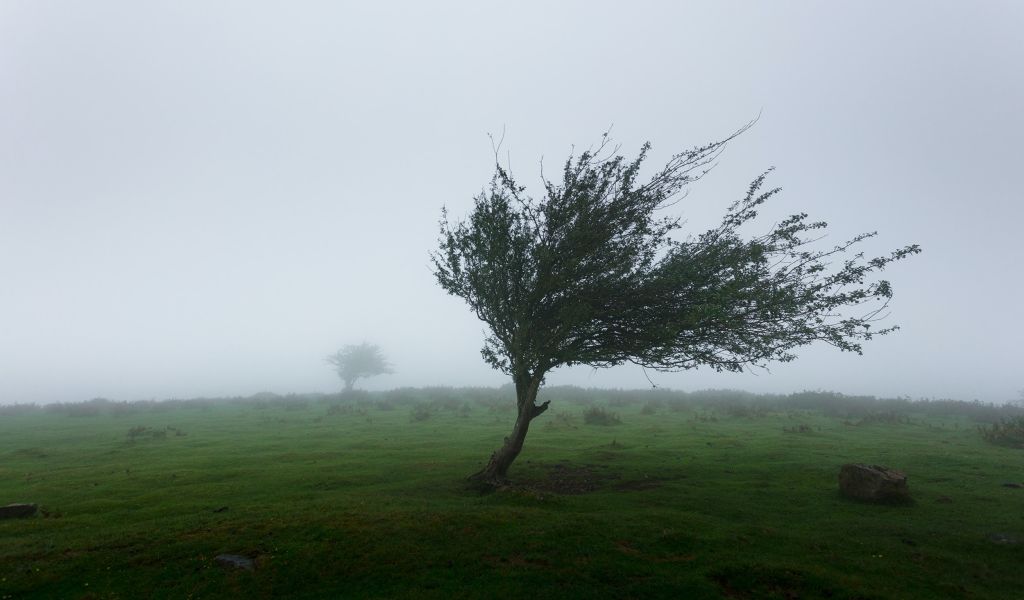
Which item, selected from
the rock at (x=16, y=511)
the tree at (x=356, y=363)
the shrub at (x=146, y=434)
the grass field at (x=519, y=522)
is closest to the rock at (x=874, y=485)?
the grass field at (x=519, y=522)

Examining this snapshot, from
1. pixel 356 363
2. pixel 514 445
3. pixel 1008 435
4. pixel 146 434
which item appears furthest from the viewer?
pixel 356 363

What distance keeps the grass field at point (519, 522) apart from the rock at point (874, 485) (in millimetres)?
784

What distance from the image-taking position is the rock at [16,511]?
16.1 metres

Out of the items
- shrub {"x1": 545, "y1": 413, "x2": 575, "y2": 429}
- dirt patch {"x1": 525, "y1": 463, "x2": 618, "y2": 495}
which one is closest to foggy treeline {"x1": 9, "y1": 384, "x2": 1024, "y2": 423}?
shrub {"x1": 545, "y1": 413, "x2": 575, "y2": 429}

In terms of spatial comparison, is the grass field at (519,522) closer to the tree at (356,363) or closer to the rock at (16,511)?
the rock at (16,511)

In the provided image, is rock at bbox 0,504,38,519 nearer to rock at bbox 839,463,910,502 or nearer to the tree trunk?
the tree trunk

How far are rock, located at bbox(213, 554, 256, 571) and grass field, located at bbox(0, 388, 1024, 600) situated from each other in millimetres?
172

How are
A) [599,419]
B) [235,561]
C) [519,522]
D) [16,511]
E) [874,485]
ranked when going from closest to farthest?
1. [235,561]
2. [519,522]
3. [16,511]
4. [874,485]
5. [599,419]

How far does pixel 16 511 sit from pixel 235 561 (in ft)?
35.2

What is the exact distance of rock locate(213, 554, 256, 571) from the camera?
37.8ft

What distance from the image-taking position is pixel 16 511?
16.2 m

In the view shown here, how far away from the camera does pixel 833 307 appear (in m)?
17.9

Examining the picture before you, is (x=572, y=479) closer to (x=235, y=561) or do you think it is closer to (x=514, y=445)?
(x=514, y=445)

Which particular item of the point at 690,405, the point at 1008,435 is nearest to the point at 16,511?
the point at 1008,435
